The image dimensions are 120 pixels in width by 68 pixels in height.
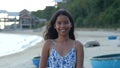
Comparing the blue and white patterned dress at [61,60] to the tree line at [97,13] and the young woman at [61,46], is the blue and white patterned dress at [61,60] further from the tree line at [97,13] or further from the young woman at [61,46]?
the tree line at [97,13]

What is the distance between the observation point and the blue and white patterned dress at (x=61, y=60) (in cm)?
269

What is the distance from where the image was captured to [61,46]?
109 inches

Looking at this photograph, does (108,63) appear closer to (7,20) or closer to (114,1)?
(114,1)

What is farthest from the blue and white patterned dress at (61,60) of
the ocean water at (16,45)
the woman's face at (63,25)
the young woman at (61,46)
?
the ocean water at (16,45)

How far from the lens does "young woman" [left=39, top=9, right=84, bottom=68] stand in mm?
2707

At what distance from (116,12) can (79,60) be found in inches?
2209

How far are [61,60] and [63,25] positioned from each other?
26cm

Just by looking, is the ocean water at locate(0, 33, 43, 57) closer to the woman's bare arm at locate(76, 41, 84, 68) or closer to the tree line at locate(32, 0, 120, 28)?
the tree line at locate(32, 0, 120, 28)

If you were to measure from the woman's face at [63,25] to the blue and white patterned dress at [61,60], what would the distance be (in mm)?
146

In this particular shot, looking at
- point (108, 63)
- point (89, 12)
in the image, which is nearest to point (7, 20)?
point (89, 12)

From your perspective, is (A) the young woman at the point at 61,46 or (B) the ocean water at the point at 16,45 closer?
(A) the young woman at the point at 61,46

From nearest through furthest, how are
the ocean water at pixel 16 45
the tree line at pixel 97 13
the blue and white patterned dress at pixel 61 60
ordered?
the blue and white patterned dress at pixel 61 60 < the ocean water at pixel 16 45 < the tree line at pixel 97 13

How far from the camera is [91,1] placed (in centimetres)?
6669

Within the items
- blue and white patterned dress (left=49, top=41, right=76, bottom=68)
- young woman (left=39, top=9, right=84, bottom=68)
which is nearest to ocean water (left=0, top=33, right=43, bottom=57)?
young woman (left=39, top=9, right=84, bottom=68)
